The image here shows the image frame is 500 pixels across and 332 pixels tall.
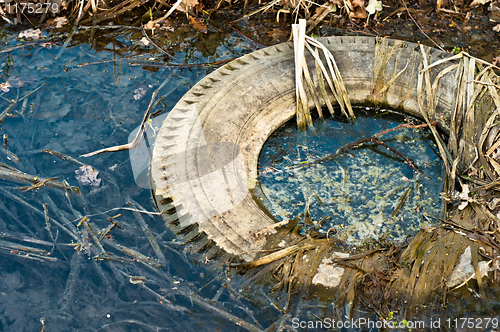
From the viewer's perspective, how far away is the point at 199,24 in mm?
5711

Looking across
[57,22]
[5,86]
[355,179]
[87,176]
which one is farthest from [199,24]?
[355,179]

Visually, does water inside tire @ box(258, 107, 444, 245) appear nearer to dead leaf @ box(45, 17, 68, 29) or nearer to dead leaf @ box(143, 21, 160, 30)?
dead leaf @ box(143, 21, 160, 30)

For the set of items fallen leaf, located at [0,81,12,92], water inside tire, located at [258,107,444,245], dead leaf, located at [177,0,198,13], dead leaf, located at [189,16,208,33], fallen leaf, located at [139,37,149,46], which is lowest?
water inside tire, located at [258,107,444,245]

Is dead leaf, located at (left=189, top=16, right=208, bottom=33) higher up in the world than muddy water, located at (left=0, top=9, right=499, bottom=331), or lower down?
higher up

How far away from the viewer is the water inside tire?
3.70m

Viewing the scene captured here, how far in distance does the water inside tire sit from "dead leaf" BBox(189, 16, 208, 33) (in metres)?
2.05

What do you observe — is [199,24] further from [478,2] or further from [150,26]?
[478,2]

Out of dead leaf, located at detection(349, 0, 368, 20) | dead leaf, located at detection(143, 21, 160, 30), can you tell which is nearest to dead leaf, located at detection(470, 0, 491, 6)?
dead leaf, located at detection(349, 0, 368, 20)

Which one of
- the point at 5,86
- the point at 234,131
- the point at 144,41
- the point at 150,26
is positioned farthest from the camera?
the point at 150,26

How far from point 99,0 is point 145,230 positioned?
3.60 meters

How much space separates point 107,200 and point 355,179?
2283mm

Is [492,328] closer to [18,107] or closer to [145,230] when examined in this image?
[145,230]

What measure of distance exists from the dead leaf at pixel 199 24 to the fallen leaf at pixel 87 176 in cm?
250

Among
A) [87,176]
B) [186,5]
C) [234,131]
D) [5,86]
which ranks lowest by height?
[87,176]
